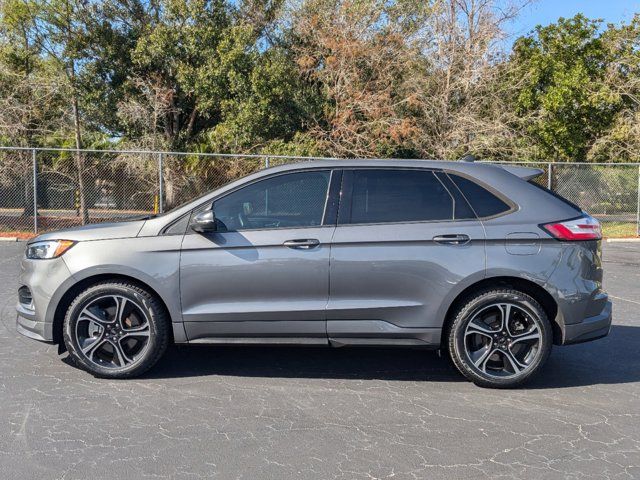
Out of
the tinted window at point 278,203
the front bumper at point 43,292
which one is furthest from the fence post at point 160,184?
the tinted window at point 278,203

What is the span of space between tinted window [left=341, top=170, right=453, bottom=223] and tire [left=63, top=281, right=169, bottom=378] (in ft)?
5.52

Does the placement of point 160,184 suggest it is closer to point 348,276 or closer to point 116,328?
point 116,328

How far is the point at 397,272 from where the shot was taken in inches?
180

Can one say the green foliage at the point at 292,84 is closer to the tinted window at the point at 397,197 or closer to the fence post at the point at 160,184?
the fence post at the point at 160,184

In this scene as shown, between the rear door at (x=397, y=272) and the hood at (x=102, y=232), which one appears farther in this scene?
the hood at (x=102, y=232)

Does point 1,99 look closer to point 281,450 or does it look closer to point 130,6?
point 130,6

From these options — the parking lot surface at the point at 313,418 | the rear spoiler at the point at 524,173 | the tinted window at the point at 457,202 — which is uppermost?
the rear spoiler at the point at 524,173

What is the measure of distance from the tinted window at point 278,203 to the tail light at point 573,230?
176cm

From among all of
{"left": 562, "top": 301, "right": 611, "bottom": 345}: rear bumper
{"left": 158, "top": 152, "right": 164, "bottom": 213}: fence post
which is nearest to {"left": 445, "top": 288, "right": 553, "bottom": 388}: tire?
{"left": 562, "top": 301, "right": 611, "bottom": 345}: rear bumper

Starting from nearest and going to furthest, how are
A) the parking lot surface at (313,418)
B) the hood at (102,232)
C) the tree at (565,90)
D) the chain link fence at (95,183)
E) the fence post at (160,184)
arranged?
the parking lot surface at (313,418)
the hood at (102,232)
the fence post at (160,184)
the chain link fence at (95,183)
the tree at (565,90)

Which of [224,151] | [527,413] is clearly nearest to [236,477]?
[527,413]

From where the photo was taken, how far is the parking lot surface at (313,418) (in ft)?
11.1

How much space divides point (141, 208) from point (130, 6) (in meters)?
8.64

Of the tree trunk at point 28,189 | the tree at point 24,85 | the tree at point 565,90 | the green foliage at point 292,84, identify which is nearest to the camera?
the tree trunk at point 28,189
